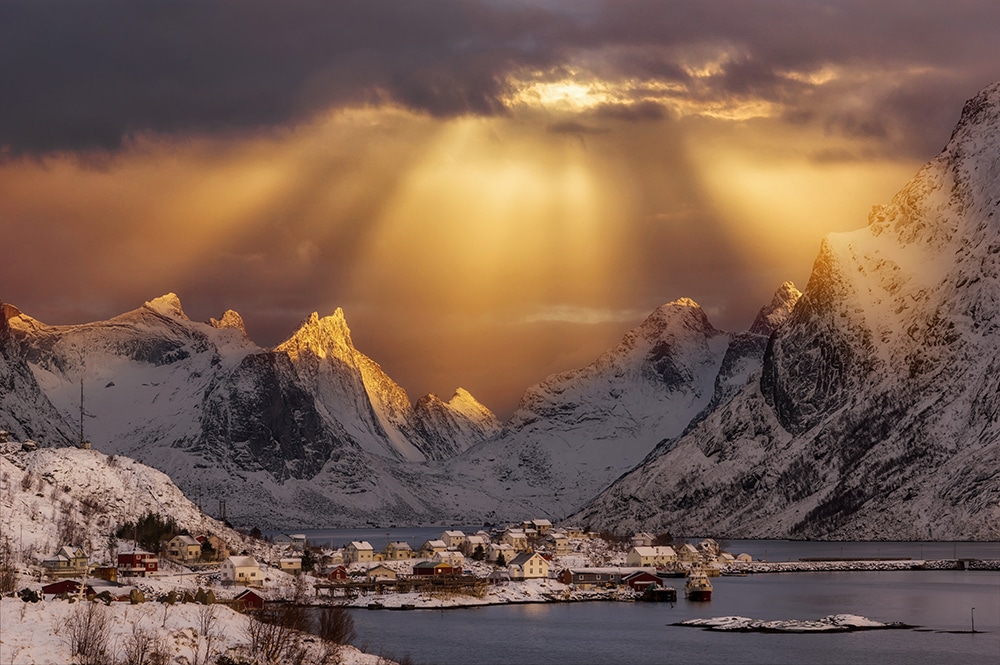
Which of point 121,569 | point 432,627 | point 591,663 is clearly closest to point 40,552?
point 121,569

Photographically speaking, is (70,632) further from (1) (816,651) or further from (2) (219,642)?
(1) (816,651)

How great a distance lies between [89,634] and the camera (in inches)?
3280

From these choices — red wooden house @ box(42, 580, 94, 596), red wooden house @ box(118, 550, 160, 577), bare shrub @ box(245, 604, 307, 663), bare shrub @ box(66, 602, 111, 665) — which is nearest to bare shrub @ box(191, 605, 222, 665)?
bare shrub @ box(245, 604, 307, 663)

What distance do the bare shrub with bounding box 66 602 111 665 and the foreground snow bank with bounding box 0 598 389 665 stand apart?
97 mm

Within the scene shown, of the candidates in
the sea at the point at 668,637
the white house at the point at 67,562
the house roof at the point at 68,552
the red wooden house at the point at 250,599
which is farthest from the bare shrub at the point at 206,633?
the house roof at the point at 68,552

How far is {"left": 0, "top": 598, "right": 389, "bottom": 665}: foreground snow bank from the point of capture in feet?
265

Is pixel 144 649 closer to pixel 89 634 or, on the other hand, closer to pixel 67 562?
pixel 89 634

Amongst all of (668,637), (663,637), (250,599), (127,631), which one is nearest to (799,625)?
(668,637)

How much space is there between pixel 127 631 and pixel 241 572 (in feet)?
353

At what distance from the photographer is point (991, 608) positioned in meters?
183

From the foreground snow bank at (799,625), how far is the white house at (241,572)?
5764 cm

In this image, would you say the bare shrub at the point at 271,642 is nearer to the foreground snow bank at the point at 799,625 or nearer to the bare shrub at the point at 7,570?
the bare shrub at the point at 7,570

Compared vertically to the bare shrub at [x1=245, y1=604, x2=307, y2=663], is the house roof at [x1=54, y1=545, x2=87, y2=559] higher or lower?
higher

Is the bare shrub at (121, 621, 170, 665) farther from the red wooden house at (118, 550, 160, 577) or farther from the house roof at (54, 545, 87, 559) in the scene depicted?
the red wooden house at (118, 550, 160, 577)
